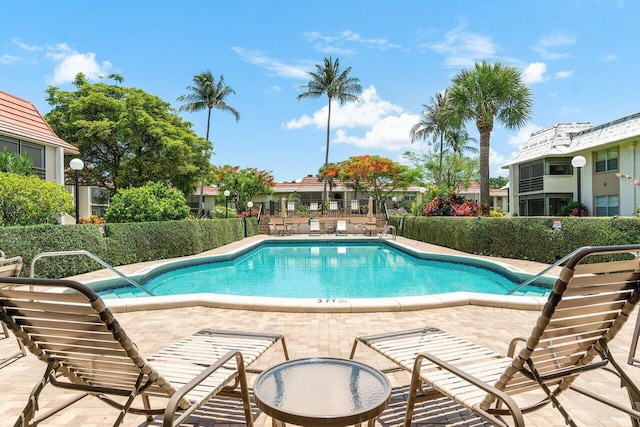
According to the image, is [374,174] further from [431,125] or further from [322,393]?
[322,393]

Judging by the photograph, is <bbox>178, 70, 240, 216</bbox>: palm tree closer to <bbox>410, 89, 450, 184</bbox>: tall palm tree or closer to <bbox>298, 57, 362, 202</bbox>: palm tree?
<bbox>298, 57, 362, 202</bbox>: palm tree

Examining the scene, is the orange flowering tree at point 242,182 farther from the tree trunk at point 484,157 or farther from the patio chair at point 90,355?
the patio chair at point 90,355

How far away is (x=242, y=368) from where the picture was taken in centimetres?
239

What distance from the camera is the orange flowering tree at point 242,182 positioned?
33.1 metres

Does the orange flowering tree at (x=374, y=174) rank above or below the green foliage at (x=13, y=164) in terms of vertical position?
above

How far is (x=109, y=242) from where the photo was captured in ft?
36.5

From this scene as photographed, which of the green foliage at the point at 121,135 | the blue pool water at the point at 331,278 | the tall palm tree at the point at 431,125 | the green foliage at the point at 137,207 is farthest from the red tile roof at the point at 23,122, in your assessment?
the tall palm tree at the point at 431,125

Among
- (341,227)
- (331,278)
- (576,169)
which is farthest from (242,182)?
(576,169)

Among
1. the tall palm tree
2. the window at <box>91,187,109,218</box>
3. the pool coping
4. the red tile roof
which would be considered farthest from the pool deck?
the tall palm tree

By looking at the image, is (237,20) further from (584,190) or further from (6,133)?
(584,190)

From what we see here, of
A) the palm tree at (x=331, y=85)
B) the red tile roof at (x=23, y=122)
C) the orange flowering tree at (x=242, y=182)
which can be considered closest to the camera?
the red tile roof at (x=23, y=122)

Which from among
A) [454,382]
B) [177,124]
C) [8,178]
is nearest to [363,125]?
[177,124]

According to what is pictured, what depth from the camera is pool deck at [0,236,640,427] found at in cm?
275

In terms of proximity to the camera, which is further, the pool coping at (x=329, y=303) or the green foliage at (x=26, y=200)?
the green foliage at (x=26, y=200)
